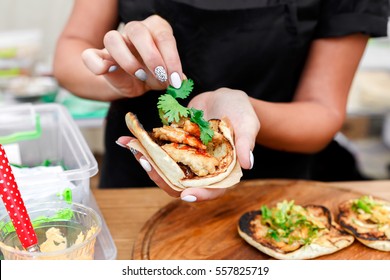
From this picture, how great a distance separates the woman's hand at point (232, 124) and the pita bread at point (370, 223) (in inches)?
16.8

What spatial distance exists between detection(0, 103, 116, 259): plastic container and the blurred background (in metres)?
1.48

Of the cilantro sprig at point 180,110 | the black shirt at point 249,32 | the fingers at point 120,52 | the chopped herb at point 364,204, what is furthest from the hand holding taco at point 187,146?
the chopped herb at point 364,204

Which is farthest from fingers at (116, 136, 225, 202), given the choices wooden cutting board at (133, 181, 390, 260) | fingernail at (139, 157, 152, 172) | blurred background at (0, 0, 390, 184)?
blurred background at (0, 0, 390, 184)

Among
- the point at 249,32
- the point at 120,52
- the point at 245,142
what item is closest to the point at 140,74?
the point at 120,52

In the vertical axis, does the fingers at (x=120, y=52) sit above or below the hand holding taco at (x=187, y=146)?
above

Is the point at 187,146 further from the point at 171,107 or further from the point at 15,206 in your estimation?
the point at 15,206

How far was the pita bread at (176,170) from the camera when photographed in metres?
1.24

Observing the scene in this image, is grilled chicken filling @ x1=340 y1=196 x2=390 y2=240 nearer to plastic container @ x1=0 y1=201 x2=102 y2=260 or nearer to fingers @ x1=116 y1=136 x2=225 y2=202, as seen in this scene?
fingers @ x1=116 y1=136 x2=225 y2=202

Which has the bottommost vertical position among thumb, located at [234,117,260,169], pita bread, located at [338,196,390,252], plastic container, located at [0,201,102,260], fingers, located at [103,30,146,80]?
pita bread, located at [338,196,390,252]

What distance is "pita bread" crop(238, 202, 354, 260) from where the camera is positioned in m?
1.37

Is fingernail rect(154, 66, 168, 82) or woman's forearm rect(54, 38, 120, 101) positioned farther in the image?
woman's forearm rect(54, 38, 120, 101)

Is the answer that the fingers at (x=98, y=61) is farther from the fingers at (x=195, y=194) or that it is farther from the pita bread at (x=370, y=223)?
the pita bread at (x=370, y=223)

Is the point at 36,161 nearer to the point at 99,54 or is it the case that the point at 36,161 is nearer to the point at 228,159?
the point at 99,54
